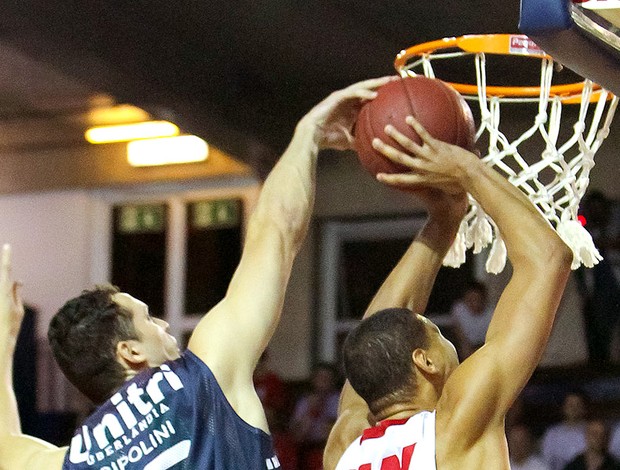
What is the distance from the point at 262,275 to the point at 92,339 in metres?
0.45

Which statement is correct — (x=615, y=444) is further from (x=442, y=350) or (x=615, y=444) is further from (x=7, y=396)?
(x=7, y=396)

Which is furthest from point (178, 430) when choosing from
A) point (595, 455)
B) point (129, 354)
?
point (595, 455)

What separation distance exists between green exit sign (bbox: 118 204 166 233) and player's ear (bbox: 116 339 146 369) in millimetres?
6780

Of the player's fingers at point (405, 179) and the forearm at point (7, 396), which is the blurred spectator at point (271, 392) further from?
the player's fingers at point (405, 179)

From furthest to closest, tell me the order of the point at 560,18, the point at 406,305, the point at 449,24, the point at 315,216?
the point at 315,216
the point at 449,24
the point at 406,305
the point at 560,18

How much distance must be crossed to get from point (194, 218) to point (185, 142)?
2.00 feet

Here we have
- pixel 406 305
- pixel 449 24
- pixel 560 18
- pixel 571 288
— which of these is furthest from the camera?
pixel 571 288

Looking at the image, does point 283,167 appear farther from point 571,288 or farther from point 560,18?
point 571,288

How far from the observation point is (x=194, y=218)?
29.8 ft

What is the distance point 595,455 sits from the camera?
6.31 m

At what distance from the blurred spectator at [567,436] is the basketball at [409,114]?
14.3 feet

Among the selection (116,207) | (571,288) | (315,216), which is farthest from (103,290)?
(116,207)

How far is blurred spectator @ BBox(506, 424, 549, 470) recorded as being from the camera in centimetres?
650

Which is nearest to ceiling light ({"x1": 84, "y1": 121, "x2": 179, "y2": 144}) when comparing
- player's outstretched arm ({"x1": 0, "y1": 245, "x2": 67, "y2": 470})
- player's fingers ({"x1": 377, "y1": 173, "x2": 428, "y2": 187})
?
player's outstretched arm ({"x1": 0, "y1": 245, "x2": 67, "y2": 470})
